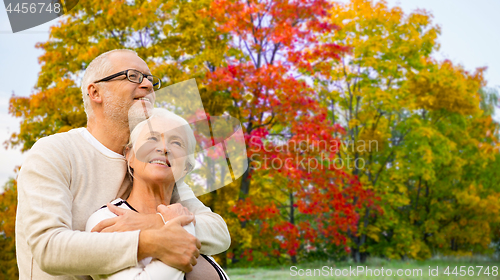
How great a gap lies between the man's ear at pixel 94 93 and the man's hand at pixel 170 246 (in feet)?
2.23

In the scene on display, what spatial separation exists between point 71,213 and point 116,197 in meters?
0.21

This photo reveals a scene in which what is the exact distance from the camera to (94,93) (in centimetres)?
169

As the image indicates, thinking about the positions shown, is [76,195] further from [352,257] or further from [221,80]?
[352,257]

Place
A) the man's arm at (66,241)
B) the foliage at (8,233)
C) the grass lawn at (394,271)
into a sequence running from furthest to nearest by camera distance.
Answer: the grass lawn at (394,271) < the foliage at (8,233) < the man's arm at (66,241)

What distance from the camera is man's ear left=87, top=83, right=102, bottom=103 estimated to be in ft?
5.51

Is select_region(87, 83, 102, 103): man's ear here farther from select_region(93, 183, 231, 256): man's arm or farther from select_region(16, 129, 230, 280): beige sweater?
select_region(93, 183, 231, 256): man's arm

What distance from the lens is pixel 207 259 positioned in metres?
1.54

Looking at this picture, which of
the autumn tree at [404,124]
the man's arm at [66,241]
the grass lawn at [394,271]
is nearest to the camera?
the man's arm at [66,241]

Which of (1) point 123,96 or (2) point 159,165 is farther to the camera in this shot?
(1) point 123,96

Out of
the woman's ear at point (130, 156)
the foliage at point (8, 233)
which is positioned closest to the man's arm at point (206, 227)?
the woman's ear at point (130, 156)

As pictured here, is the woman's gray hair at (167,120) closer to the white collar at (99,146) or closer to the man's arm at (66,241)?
the white collar at (99,146)

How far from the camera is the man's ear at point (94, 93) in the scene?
168 centimetres

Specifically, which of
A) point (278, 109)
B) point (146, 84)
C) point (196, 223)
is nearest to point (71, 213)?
point (196, 223)

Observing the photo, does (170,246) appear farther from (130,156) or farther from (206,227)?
(130,156)
